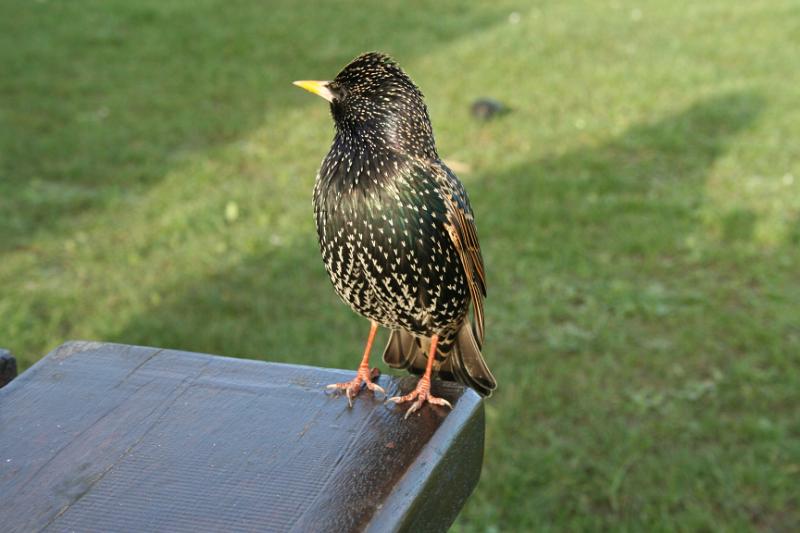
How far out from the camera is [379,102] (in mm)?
2443

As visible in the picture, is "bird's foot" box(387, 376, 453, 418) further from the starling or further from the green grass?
the green grass

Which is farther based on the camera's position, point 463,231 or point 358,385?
point 463,231

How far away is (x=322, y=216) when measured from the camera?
97.2 inches

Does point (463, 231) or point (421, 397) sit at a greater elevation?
point (463, 231)

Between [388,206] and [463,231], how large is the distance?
273 mm

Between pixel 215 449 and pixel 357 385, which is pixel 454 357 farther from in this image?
pixel 215 449

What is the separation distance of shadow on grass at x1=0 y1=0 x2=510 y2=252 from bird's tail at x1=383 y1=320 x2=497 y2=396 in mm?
4030

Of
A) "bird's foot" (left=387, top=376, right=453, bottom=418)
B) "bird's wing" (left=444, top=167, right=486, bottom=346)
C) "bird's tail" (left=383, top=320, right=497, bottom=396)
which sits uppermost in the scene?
"bird's wing" (left=444, top=167, right=486, bottom=346)

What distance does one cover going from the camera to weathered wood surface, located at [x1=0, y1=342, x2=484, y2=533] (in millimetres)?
1744

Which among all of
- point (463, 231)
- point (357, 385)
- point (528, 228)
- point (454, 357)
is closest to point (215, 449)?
point (357, 385)

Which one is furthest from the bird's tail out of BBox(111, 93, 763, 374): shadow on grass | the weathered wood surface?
BBox(111, 93, 763, 374): shadow on grass

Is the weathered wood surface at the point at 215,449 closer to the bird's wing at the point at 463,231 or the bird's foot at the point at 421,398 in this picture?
the bird's foot at the point at 421,398

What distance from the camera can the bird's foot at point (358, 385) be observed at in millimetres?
2256

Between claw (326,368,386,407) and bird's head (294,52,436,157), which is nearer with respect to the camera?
claw (326,368,386,407)
